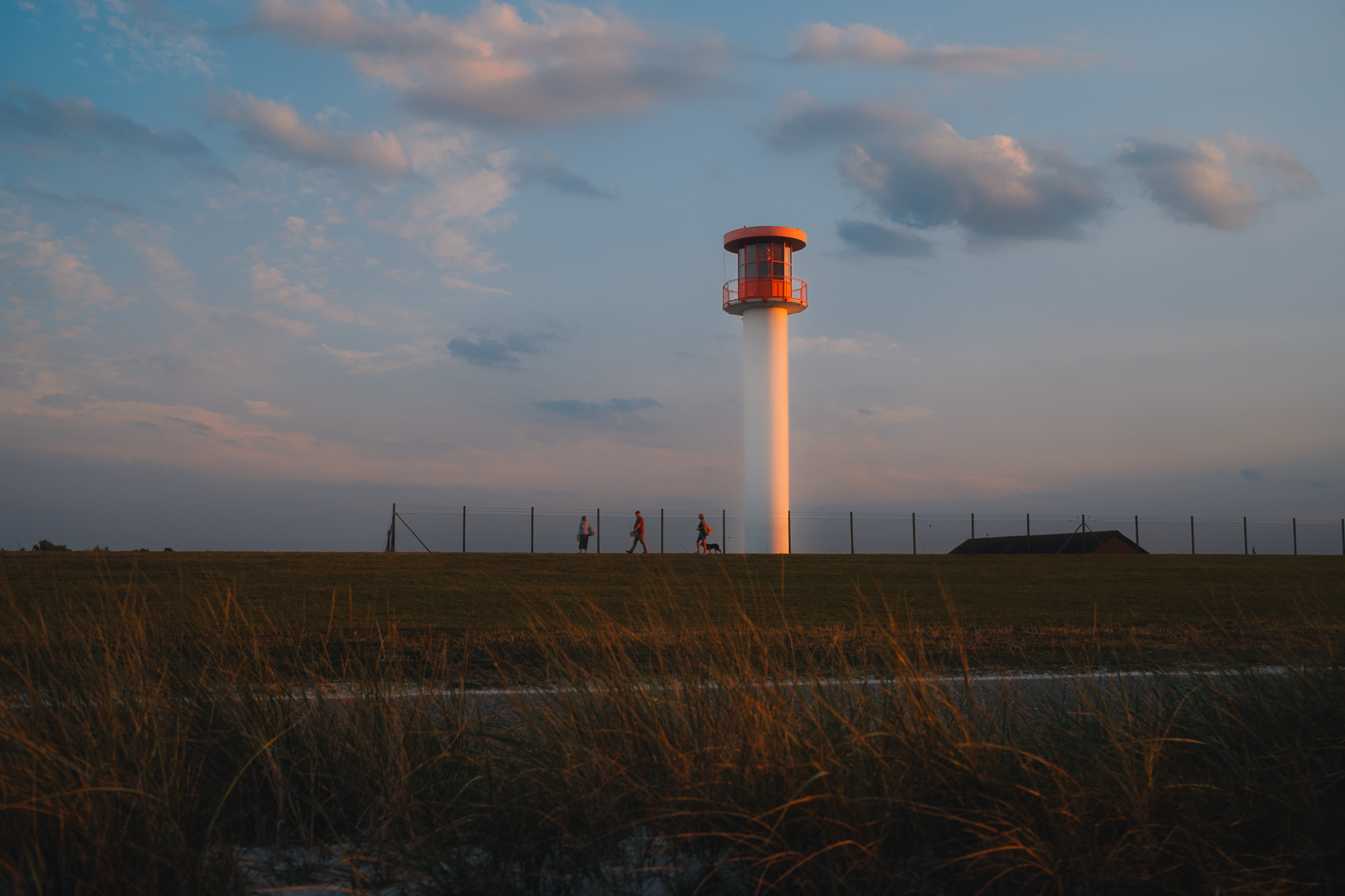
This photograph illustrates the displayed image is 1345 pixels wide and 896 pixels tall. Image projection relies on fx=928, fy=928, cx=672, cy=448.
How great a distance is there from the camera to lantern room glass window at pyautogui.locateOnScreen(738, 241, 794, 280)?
120 feet

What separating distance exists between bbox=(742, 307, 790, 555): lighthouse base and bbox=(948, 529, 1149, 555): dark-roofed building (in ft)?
23.1

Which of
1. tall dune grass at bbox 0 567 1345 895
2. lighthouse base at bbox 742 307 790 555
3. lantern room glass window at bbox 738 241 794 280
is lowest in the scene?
tall dune grass at bbox 0 567 1345 895

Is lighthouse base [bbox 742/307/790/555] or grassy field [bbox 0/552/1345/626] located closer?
grassy field [bbox 0/552/1345/626]

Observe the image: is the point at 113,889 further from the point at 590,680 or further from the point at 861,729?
the point at 861,729

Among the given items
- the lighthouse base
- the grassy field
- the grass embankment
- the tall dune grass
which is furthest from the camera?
the lighthouse base

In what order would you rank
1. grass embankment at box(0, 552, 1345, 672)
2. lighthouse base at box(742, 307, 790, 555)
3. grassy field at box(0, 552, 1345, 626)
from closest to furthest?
grass embankment at box(0, 552, 1345, 672) → grassy field at box(0, 552, 1345, 626) → lighthouse base at box(742, 307, 790, 555)

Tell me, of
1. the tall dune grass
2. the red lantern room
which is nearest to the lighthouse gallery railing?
the red lantern room

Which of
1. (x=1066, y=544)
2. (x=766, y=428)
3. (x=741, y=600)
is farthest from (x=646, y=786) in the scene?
(x=1066, y=544)

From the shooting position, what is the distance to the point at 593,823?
3416 mm

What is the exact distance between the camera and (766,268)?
36531 millimetres

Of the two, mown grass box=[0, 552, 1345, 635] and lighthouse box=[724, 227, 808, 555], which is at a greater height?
lighthouse box=[724, 227, 808, 555]

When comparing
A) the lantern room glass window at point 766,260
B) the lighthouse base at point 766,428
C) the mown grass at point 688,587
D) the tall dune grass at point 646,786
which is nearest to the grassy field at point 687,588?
the mown grass at point 688,587

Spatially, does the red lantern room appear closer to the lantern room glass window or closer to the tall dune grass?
the lantern room glass window

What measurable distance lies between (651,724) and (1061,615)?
10.4 m
